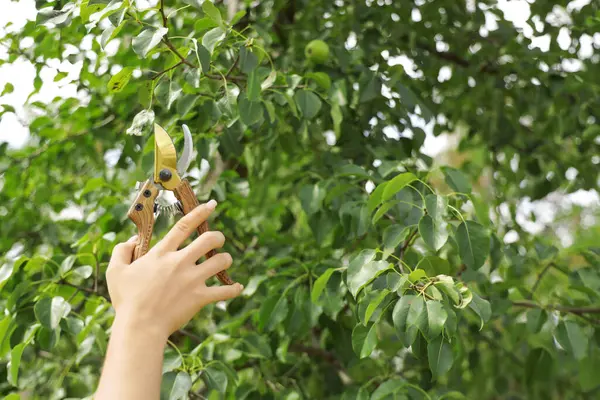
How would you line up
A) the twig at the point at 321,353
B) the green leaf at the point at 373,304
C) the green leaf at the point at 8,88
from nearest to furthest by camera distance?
1. the green leaf at the point at 373,304
2. the green leaf at the point at 8,88
3. the twig at the point at 321,353

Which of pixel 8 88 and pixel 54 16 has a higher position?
pixel 54 16

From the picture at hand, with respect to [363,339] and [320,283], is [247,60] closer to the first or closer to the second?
[320,283]

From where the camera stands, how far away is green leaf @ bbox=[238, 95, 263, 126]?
4.99 feet

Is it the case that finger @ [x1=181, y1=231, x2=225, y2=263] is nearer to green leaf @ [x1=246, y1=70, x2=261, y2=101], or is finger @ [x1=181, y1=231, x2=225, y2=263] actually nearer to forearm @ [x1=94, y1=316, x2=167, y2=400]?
forearm @ [x1=94, y1=316, x2=167, y2=400]

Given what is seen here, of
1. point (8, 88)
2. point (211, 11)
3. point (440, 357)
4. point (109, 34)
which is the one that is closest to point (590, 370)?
point (440, 357)

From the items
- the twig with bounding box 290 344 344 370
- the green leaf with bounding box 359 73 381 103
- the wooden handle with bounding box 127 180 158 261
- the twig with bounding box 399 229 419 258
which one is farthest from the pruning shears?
the twig with bounding box 290 344 344 370

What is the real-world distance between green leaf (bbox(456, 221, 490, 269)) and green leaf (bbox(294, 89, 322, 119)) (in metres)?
0.47

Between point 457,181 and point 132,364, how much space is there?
2.87 ft

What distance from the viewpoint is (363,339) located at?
4.60 ft

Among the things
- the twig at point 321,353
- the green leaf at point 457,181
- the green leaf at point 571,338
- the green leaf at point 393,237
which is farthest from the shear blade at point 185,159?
the twig at point 321,353

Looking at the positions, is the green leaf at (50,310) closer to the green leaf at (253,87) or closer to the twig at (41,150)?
the green leaf at (253,87)

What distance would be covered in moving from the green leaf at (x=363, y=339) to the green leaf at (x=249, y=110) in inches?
19.6

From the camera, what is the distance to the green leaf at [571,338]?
1624mm

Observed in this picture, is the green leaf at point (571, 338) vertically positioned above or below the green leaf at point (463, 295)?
below
